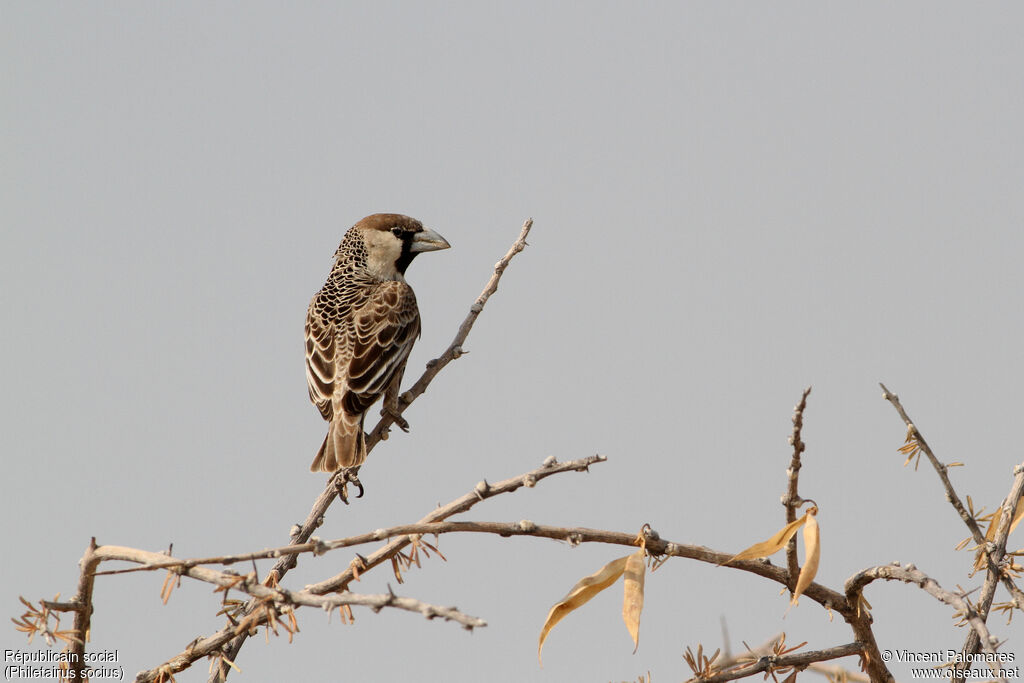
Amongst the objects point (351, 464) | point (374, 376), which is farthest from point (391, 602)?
point (374, 376)

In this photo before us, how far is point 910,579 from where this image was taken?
2359mm

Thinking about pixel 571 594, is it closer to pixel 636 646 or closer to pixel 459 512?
pixel 636 646

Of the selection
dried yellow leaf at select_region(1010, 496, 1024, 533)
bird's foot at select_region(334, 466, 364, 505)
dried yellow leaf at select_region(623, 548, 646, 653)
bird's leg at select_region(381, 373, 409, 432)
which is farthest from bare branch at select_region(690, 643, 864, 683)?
bird's leg at select_region(381, 373, 409, 432)

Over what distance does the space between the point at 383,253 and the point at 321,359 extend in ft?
6.10

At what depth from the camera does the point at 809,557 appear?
2301 millimetres

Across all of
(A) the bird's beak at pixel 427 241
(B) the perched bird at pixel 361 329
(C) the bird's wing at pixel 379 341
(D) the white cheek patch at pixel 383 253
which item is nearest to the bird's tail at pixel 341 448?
(B) the perched bird at pixel 361 329

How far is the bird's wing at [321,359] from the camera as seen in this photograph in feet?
20.9

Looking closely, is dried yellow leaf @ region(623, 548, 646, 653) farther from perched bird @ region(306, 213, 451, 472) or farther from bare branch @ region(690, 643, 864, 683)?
perched bird @ region(306, 213, 451, 472)

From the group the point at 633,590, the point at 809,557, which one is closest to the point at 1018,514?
the point at 809,557

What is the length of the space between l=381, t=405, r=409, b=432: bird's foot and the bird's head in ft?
6.40

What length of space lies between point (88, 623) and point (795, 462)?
1.70m

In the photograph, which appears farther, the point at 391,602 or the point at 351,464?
the point at 351,464

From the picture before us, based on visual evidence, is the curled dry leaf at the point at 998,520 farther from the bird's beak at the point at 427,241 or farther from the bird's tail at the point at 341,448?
the bird's beak at the point at 427,241

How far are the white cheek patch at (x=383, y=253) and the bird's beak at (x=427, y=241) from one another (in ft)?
0.47
